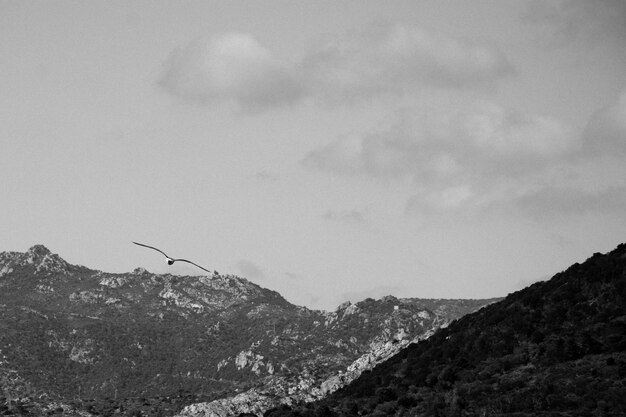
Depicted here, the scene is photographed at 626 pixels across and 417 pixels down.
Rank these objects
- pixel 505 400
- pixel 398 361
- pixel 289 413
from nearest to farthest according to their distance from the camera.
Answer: pixel 505 400 → pixel 289 413 → pixel 398 361

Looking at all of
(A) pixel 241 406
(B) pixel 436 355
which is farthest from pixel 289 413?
(A) pixel 241 406

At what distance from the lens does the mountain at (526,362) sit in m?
84.0

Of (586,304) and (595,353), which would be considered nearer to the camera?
(595,353)

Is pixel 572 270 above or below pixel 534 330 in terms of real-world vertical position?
above

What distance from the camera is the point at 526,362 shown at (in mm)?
102562

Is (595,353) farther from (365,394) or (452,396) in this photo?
(365,394)

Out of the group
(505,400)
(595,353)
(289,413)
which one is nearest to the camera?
(505,400)

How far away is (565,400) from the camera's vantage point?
80688mm

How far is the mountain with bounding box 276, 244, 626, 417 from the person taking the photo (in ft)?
276

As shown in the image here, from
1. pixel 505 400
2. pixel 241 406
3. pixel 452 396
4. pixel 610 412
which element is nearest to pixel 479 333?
pixel 452 396

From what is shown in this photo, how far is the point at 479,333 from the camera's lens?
12475 centimetres

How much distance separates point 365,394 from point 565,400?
48012 mm

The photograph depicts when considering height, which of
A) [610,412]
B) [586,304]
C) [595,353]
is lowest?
[610,412]

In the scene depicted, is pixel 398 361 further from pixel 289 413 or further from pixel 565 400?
pixel 565 400
